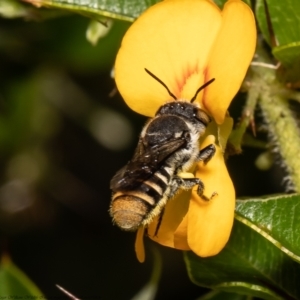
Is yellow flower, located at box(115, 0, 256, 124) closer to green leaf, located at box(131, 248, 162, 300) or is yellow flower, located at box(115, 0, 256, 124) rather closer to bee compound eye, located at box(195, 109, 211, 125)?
bee compound eye, located at box(195, 109, 211, 125)

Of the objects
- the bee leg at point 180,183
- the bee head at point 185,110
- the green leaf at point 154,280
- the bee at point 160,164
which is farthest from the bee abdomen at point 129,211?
the green leaf at point 154,280

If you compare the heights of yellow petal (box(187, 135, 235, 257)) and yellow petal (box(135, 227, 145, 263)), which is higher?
yellow petal (box(187, 135, 235, 257))

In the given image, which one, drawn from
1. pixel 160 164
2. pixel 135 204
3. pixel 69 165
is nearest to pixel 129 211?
pixel 135 204

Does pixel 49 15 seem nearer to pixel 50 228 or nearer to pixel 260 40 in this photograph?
pixel 260 40

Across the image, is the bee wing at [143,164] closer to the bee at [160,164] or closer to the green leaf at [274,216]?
the bee at [160,164]

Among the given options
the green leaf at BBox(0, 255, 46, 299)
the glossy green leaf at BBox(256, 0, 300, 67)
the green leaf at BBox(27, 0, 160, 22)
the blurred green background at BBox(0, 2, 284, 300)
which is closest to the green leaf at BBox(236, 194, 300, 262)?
the glossy green leaf at BBox(256, 0, 300, 67)
